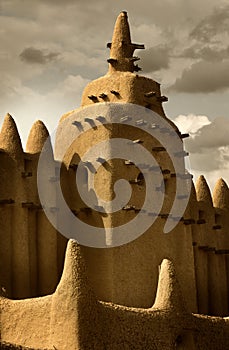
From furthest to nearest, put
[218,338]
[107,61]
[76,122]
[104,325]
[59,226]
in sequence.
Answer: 1. [107,61]
2. [76,122]
3. [59,226]
4. [218,338]
5. [104,325]

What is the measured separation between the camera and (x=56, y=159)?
26031 mm

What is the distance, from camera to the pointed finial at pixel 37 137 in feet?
80.4

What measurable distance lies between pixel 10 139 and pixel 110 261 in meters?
4.93

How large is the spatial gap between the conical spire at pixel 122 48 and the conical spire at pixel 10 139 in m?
5.05

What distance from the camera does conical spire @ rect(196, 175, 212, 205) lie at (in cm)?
3039

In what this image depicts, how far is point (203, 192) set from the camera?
30547 mm

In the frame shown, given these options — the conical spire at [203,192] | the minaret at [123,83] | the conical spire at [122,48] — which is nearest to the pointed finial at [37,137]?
the minaret at [123,83]

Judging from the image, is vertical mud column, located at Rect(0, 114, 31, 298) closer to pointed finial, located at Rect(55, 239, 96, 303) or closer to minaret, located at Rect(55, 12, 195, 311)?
minaret, located at Rect(55, 12, 195, 311)

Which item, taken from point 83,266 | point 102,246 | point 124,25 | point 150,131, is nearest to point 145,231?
point 102,246

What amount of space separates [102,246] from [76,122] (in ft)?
14.4

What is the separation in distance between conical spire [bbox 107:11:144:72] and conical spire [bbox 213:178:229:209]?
688cm

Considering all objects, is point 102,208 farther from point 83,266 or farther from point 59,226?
point 83,266

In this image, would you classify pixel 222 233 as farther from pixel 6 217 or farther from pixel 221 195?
pixel 6 217

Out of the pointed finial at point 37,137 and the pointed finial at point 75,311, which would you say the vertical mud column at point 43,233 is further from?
the pointed finial at point 75,311
